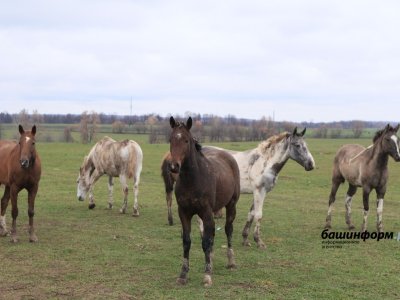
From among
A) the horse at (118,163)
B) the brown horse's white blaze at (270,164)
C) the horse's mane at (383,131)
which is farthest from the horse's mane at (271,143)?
the horse at (118,163)

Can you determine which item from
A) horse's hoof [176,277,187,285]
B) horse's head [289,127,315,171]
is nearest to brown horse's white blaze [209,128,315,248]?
horse's head [289,127,315,171]

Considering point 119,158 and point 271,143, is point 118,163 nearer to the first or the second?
point 119,158

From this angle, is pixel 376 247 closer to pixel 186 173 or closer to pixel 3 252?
pixel 186 173

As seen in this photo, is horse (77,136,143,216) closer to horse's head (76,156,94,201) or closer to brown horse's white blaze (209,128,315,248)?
horse's head (76,156,94,201)

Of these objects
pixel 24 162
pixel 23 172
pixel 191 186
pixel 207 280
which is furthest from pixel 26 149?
pixel 207 280

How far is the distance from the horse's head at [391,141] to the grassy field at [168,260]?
2.10 m

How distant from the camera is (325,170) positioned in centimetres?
3241

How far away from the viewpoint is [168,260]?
27.9ft

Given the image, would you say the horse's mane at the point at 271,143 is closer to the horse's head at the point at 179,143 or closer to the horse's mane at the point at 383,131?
the horse's mane at the point at 383,131

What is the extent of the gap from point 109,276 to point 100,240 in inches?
111

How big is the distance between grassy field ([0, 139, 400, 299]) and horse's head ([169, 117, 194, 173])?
6.24 ft

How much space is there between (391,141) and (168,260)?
6121mm

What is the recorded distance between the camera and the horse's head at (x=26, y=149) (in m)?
8.99

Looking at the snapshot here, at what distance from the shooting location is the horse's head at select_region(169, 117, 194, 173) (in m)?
6.39
